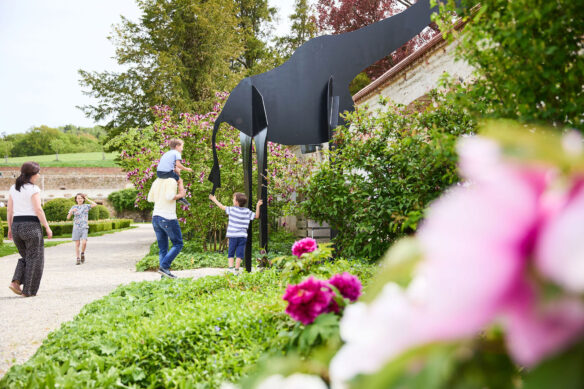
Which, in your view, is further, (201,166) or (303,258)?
(201,166)

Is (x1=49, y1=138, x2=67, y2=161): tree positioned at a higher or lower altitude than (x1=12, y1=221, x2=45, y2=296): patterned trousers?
higher

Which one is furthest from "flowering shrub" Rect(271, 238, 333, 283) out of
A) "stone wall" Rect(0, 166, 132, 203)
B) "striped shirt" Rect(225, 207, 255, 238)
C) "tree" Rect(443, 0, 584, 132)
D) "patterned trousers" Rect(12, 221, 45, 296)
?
"stone wall" Rect(0, 166, 132, 203)

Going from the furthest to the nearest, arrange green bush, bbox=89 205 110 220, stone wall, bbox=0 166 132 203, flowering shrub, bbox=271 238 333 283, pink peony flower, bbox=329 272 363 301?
stone wall, bbox=0 166 132 203
green bush, bbox=89 205 110 220
flowering shrub, bbox=271 238 333 283
pink peony flower, bbox=329 272 363 301

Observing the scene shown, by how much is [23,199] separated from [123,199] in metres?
32.2

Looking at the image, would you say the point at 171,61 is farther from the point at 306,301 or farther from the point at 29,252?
the point at 306,301

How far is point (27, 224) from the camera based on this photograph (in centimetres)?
596

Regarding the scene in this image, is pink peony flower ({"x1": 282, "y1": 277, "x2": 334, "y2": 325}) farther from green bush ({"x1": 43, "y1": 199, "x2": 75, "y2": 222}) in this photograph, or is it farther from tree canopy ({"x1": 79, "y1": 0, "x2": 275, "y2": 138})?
green bush ({"x1": 43, "y1": 199, "x2": 75, "y2": 222})

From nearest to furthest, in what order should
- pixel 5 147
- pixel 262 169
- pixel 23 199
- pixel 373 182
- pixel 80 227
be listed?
pixel 373 182 → pixel 23 199 → pixel 262 169 → pixel 80 227 → pixel 5 147

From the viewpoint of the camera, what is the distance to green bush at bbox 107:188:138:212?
3634 centimetres

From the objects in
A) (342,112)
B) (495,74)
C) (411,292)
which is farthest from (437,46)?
(411,292)

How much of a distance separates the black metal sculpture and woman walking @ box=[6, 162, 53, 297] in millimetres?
2941

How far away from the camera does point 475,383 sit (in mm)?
476

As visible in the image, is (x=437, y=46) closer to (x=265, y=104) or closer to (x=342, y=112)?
(x=342, y=112)

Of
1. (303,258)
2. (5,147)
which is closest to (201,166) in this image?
(303,258)
